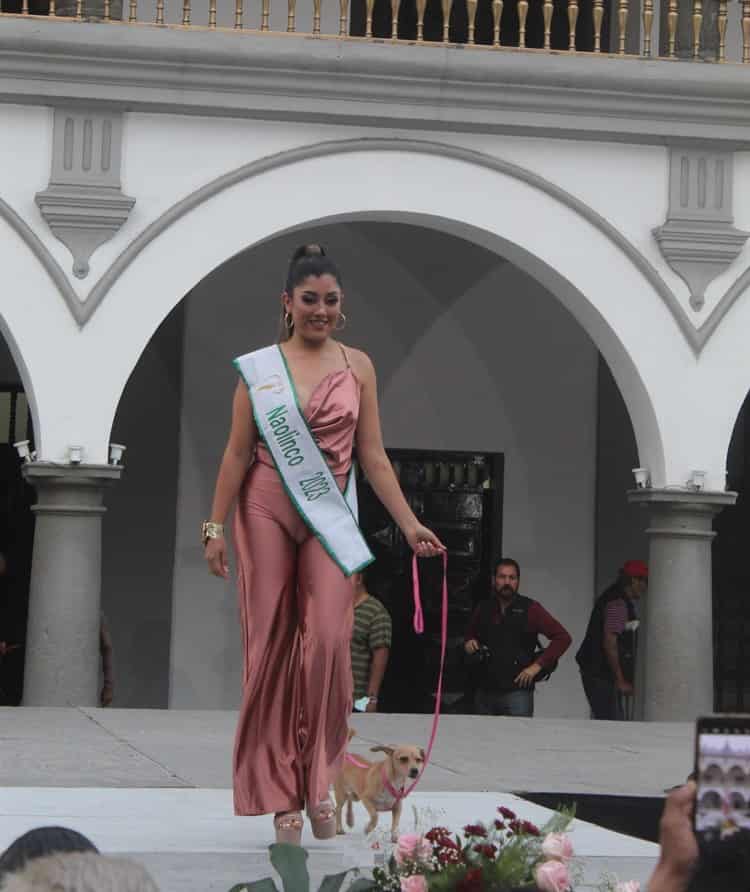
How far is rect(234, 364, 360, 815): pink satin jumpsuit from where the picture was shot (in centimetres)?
569

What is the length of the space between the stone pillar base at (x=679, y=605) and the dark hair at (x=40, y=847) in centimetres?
1018

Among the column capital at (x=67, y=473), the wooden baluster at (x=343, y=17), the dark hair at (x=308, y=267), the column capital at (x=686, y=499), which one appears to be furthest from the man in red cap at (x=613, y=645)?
the dark hair at (x=308, y=267)

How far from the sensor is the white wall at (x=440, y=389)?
14.6 metres

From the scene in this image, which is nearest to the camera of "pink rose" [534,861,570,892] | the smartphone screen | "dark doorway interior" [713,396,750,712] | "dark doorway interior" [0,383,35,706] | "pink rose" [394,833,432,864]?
the smartphone screen

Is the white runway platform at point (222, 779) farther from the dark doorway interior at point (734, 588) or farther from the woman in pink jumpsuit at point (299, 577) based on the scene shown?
the dark doorway interior at point (734, 588)

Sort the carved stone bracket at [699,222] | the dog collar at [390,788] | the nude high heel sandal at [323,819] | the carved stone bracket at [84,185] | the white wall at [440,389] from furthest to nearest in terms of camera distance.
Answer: the white wall at [440,389], the carved stone bracket at [699,222], the carved stone bracket at [84,185], the dog collar at [390,788], the nude high heel sandal at [323,819]

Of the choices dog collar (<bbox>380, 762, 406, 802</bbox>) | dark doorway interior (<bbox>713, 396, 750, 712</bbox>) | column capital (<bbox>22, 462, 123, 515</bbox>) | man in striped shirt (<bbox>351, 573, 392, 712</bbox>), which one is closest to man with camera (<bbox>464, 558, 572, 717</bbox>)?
man in striped shirt (<bbox>351, 573, 392, 712</bbox>)

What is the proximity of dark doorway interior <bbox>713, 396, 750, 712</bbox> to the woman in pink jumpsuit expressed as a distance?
9.97 meters

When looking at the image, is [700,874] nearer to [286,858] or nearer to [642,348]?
[286,858]

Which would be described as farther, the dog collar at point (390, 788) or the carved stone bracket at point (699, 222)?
the carved stone bracket at point (699, 222)

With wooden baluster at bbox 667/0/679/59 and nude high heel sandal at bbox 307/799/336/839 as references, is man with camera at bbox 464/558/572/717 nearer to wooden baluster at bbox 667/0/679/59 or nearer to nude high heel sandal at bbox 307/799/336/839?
wooden baluster at bbox 667/0/679/59

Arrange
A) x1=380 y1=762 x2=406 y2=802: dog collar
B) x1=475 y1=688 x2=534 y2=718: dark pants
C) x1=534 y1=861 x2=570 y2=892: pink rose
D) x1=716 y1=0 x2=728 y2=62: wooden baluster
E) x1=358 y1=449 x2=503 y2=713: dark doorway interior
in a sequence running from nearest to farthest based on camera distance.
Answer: x1=534 y1=861 x2=570 y2=892: pink rose → x1=380 y1=762 x2=406 y2=802: dog collar → x1=475 y1=688 x2=534 y2=718: dark pants → x1=716 y1=0 x2=728 y2=62: wooden baluster → x1=358 y1=449 x2=503 y2=713: dark doorway interior

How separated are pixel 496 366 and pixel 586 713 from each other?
261 centimetres

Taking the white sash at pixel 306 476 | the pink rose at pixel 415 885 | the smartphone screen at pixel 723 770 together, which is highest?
the white sash at pixel 306 476
